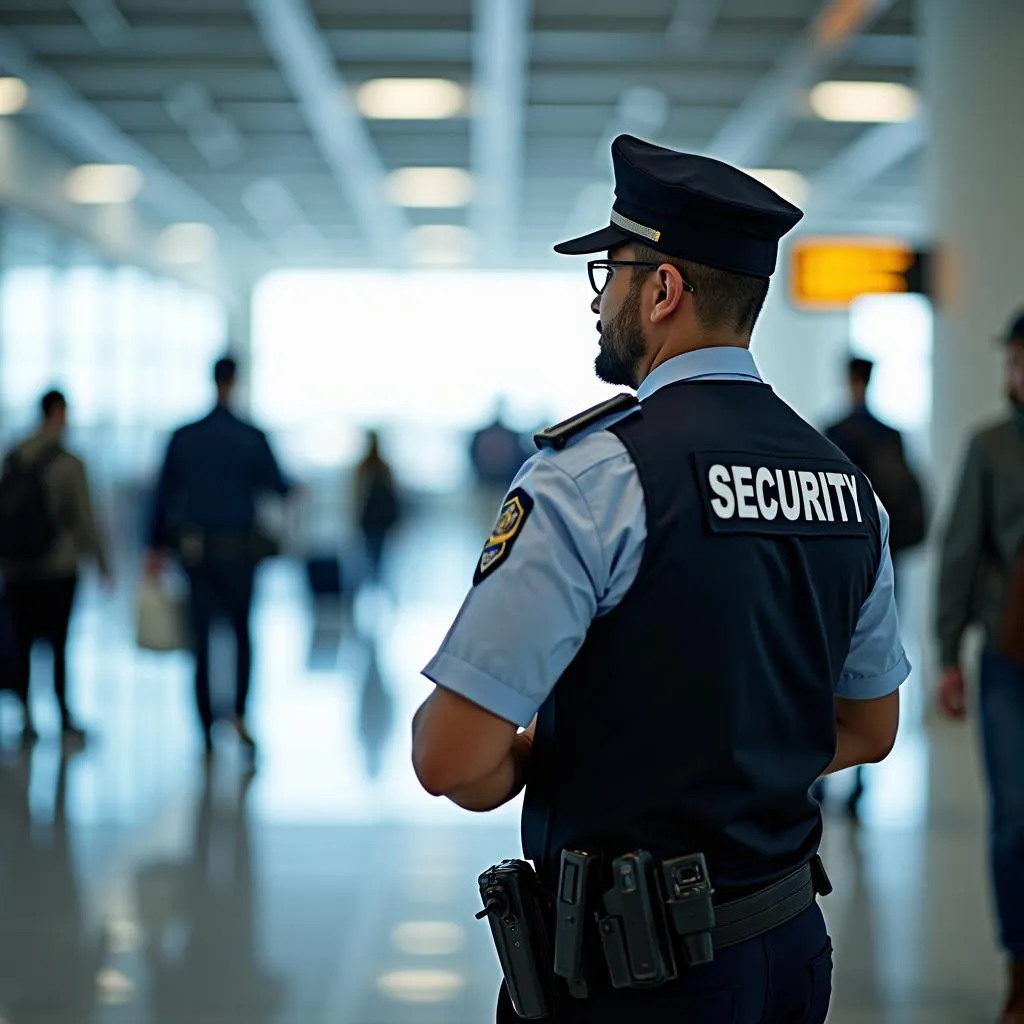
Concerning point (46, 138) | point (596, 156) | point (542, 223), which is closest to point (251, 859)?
point (46, 138)

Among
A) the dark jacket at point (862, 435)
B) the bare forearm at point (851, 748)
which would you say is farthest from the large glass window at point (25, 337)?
the bare forearm at point (851, 748)

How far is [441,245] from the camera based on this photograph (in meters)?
26.2

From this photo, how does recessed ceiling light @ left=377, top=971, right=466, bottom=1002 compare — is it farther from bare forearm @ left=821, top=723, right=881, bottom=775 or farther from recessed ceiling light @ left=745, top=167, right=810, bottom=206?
recessed ceiling light @ left=745, top=167, right=810, bottom=206

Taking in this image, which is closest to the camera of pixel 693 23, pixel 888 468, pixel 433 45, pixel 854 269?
pixel 888 468

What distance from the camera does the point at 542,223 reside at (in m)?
23.3

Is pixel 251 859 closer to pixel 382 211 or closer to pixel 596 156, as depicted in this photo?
pixel 596 156

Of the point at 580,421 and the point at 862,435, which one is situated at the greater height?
the point at 862,435

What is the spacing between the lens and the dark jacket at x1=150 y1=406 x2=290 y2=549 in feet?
23.5

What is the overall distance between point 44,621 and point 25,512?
608 millimetres

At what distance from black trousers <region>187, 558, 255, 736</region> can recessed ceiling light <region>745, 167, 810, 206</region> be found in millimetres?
12420

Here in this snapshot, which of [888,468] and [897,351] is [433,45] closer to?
[888,468]

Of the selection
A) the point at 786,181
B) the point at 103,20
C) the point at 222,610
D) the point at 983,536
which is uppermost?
the point at 786,181

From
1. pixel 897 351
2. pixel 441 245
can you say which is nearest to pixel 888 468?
pixel 441 245

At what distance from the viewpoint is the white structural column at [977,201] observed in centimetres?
862
